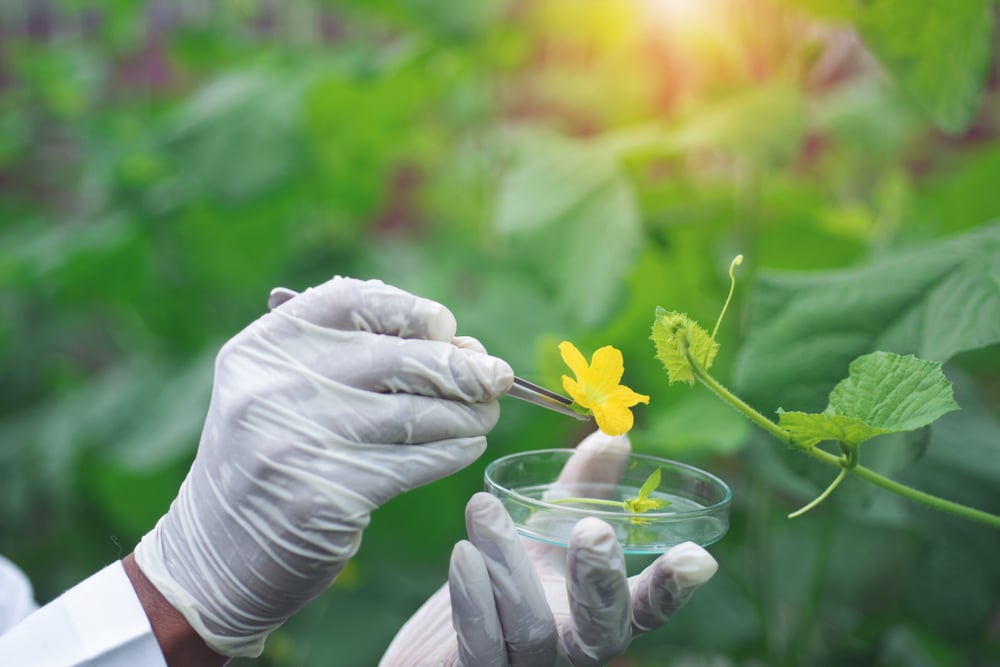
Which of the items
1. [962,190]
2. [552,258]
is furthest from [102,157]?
[962,190]

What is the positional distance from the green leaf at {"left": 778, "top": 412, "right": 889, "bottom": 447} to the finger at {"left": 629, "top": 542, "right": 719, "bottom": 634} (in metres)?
0.10

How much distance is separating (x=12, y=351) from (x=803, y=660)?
7.11 feet

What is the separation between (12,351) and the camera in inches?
93.9

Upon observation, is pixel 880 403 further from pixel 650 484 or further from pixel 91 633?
pixel 91 633

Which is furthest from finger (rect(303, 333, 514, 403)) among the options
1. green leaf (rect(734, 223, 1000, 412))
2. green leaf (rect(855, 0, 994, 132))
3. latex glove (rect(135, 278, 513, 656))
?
green leaf (rect(855, 0, 994, 132))

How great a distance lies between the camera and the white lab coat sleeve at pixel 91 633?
688 mm

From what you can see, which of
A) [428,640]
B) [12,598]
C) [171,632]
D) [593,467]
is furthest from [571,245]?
[12,598]

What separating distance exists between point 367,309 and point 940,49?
0.59m

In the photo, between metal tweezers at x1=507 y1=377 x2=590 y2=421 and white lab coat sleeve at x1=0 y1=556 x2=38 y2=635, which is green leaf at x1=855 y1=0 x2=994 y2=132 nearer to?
metal tweezers at x1=507 y1=377 x2=590 y2=421

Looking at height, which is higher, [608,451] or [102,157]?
[102,157]

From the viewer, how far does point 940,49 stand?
0.82 meters

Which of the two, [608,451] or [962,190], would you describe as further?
[962,190]

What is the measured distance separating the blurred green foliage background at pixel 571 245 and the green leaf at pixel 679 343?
182 millimetres

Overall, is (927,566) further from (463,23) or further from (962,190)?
(463,23)
